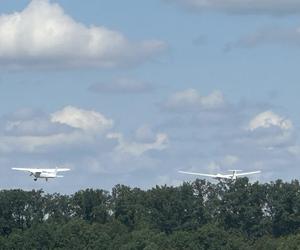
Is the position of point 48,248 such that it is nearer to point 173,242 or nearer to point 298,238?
point 173,242

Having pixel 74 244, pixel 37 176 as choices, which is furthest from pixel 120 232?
pixel 37 176

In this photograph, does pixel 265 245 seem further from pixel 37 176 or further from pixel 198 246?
pixel 37 176

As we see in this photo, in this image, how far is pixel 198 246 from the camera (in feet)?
550

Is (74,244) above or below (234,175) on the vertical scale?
below

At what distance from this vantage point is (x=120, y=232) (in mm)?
181250

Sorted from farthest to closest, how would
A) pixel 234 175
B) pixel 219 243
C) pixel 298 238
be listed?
pixel 234 175
pixel 219 243
pixel 298 238

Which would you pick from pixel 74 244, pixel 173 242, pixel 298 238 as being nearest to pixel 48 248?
pixel 74 244

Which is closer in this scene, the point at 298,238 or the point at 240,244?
the point at 298,238

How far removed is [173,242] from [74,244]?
44.6 ft

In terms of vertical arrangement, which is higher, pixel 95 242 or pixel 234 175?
pixel 234 175

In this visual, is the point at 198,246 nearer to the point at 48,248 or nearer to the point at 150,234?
the point at 150,234

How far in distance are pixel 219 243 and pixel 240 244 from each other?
267cm

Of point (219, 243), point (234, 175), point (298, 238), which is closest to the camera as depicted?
point (298, 238)

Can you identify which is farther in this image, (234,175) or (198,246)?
(234,175)
